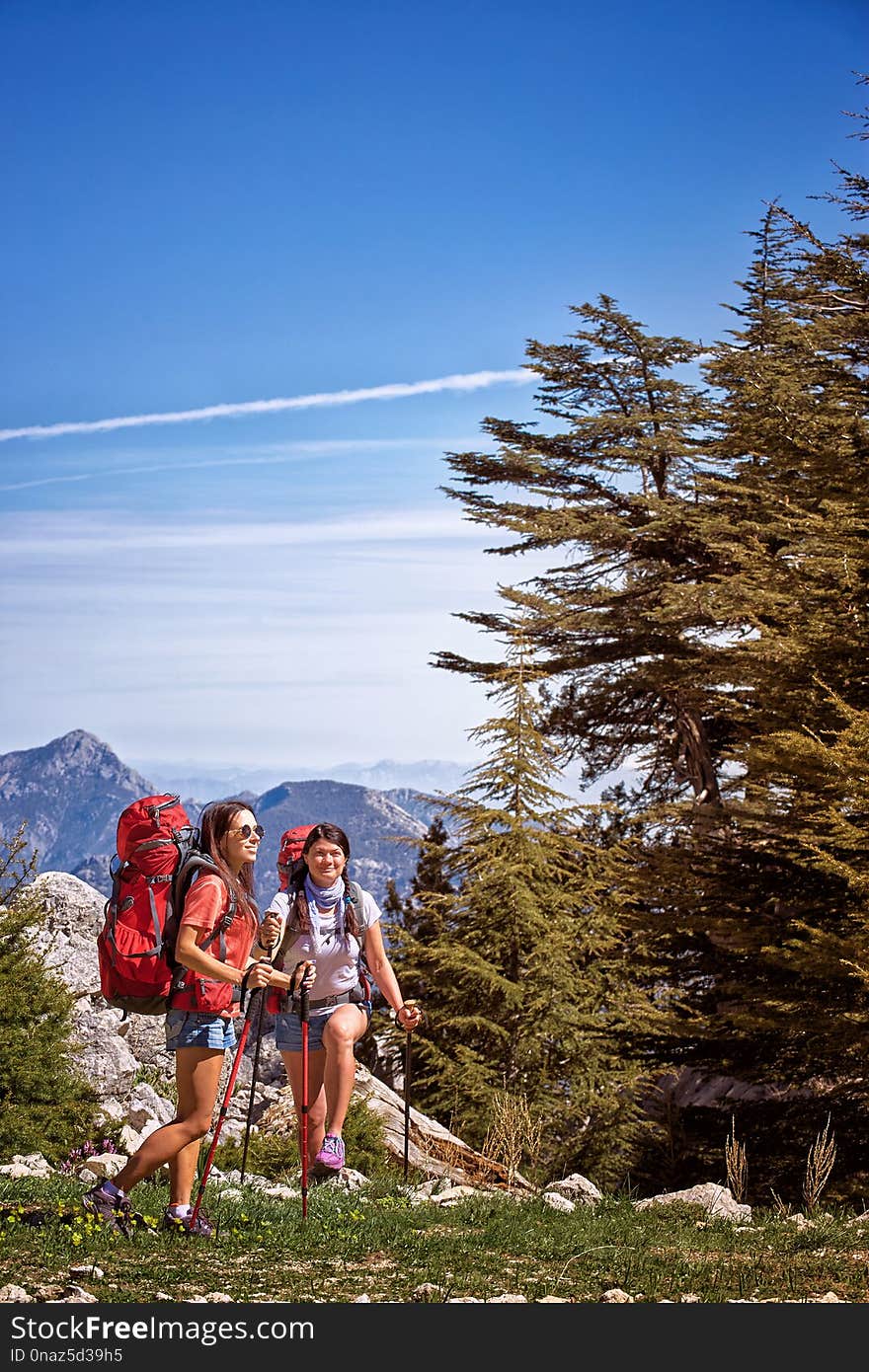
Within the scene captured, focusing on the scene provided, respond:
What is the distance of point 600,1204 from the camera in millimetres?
7930

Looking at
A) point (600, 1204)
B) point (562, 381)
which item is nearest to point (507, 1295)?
point (600, 1204)

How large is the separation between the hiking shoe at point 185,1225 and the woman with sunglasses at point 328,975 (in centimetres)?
102

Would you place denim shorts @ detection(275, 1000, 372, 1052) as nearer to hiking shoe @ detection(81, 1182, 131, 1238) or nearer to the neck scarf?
the neck scarf

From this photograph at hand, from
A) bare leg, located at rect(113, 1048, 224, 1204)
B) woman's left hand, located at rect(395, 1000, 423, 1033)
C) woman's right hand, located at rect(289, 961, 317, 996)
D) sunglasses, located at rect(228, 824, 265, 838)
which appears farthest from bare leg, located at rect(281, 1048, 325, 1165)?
sunglasses, located at rect(228, 824, 265, 838)

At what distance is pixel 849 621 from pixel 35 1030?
9237mm

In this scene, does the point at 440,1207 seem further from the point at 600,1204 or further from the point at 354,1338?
the point at 354,1338

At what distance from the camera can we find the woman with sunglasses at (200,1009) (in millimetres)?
5500

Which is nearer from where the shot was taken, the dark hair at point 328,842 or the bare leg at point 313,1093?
the dark hair at point 328,842

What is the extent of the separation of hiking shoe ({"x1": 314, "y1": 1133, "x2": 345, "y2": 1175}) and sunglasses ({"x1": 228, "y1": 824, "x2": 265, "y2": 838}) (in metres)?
1.96

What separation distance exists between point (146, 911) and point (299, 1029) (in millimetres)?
1543

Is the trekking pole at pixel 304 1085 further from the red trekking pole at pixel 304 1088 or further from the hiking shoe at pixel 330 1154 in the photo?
the hiking shoe at pixel 330 1154

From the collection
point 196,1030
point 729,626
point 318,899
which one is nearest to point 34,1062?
point 318,899

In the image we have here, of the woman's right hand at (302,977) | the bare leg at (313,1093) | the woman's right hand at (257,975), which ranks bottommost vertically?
the bare leg at (313,1093)

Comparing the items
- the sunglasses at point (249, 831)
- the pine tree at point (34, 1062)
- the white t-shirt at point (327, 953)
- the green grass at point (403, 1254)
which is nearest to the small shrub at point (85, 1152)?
the green grass at point (403, 1254)
